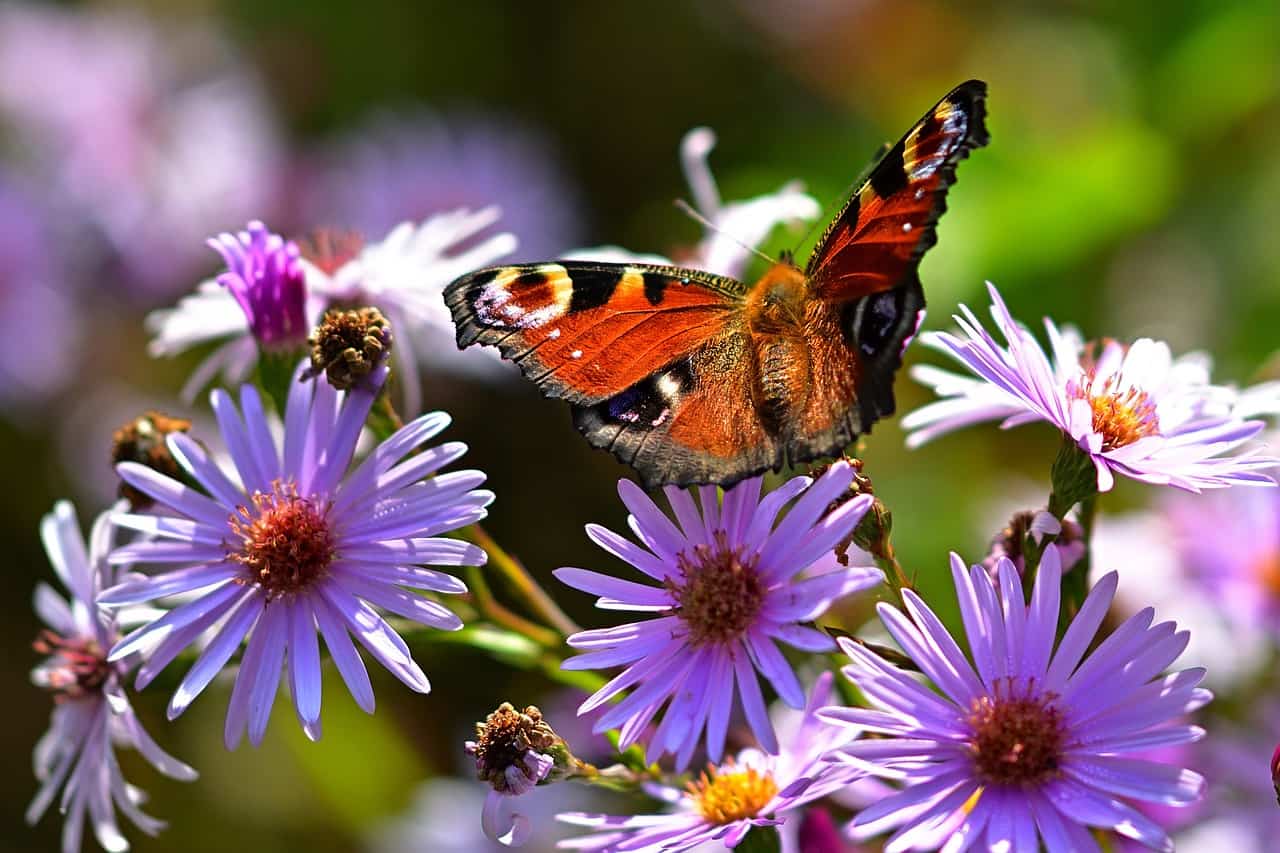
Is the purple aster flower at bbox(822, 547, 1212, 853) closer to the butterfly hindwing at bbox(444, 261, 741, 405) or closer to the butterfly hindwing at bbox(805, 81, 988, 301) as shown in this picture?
the butterfly hindwing at bbox(805, 81, 988, 301)

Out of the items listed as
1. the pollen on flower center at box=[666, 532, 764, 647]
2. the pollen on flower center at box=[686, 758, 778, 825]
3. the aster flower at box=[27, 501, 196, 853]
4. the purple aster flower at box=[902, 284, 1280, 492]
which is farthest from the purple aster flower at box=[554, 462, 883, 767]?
the aster flower at box=[27, 501, 196, 853]

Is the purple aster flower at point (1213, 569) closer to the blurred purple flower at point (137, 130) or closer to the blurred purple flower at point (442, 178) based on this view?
the blurred purple flower at point (442, 178)

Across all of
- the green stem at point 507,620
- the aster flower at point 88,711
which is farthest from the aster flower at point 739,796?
the aster flower at point 88,711

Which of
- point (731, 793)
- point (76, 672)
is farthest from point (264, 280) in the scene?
point (731, 793)

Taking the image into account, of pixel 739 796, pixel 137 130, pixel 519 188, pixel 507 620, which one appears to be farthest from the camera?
pixel 137 130

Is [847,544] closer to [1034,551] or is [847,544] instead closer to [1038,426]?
[1034,551]

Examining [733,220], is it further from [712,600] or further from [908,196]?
[712,600]
